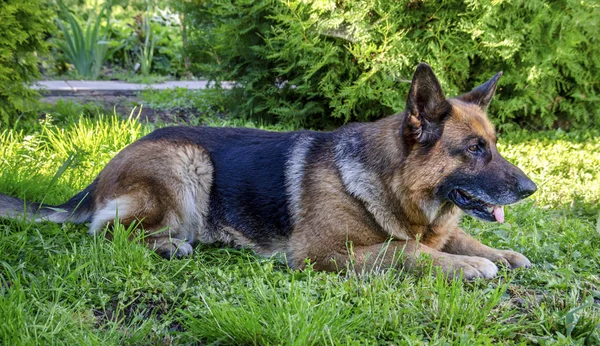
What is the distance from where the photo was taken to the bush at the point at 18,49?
6.07m

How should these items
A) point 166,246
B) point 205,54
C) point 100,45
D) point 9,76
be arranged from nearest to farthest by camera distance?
point 166,246, point 9,76, point 205,54, point 100,45

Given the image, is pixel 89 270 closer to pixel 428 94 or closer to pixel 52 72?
pixel 428 94

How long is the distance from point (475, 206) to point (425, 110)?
0.67 meters

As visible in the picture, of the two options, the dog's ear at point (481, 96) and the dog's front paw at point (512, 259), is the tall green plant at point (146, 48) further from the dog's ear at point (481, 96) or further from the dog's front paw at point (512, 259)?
the dog's front paw at point (512, 259)

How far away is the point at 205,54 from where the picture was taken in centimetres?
888

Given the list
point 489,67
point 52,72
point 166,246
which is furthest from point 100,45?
point 166,246

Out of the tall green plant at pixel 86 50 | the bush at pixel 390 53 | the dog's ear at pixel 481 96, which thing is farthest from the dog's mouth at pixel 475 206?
the tall green plant at pixel 86 50

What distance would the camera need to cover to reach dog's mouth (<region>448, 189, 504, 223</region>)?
352 cm

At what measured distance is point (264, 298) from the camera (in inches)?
111

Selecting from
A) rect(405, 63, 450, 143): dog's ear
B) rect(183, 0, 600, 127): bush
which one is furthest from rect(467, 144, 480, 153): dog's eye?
rect(183, 0, 600, 127): bush

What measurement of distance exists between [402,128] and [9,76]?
478 centimetres

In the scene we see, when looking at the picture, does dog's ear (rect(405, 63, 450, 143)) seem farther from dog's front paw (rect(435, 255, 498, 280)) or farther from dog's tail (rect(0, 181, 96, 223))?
dog's tail (rect(0, 181, 96, 223))

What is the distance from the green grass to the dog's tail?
0.25 feet

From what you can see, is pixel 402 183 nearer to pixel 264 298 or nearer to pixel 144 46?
pixel 264 298
